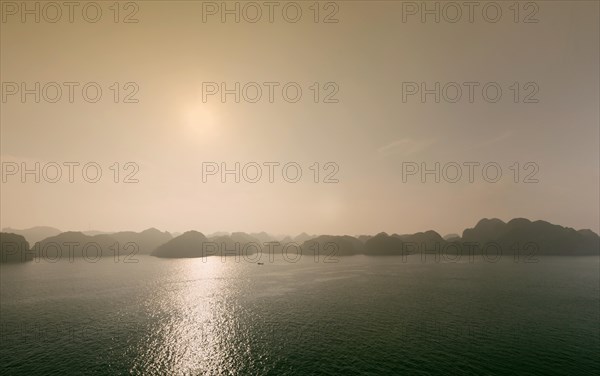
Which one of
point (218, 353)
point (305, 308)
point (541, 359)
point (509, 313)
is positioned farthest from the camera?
point (305, 308)

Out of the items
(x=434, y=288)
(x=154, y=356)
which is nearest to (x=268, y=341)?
(x=154, y=356)

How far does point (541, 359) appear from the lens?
55156 mm

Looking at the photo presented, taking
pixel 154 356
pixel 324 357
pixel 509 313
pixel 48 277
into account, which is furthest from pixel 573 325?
pixel 48 277

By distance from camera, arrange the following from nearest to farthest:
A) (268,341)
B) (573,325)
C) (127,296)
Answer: (268,341)
(573,325)
(127,296)

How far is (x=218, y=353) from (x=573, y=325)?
94092 millimetres

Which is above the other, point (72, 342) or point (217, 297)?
point (72, 342)

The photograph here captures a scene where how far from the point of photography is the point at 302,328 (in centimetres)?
7462

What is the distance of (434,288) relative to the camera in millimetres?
125062

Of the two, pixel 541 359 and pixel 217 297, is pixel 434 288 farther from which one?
pixel 217 297

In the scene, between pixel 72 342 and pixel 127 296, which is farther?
pixel 127 296

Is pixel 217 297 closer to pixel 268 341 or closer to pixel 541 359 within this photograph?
pixel 268 341

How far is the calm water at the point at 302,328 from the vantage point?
53812 millimetres

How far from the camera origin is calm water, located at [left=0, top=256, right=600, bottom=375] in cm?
5381

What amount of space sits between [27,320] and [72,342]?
100ft
